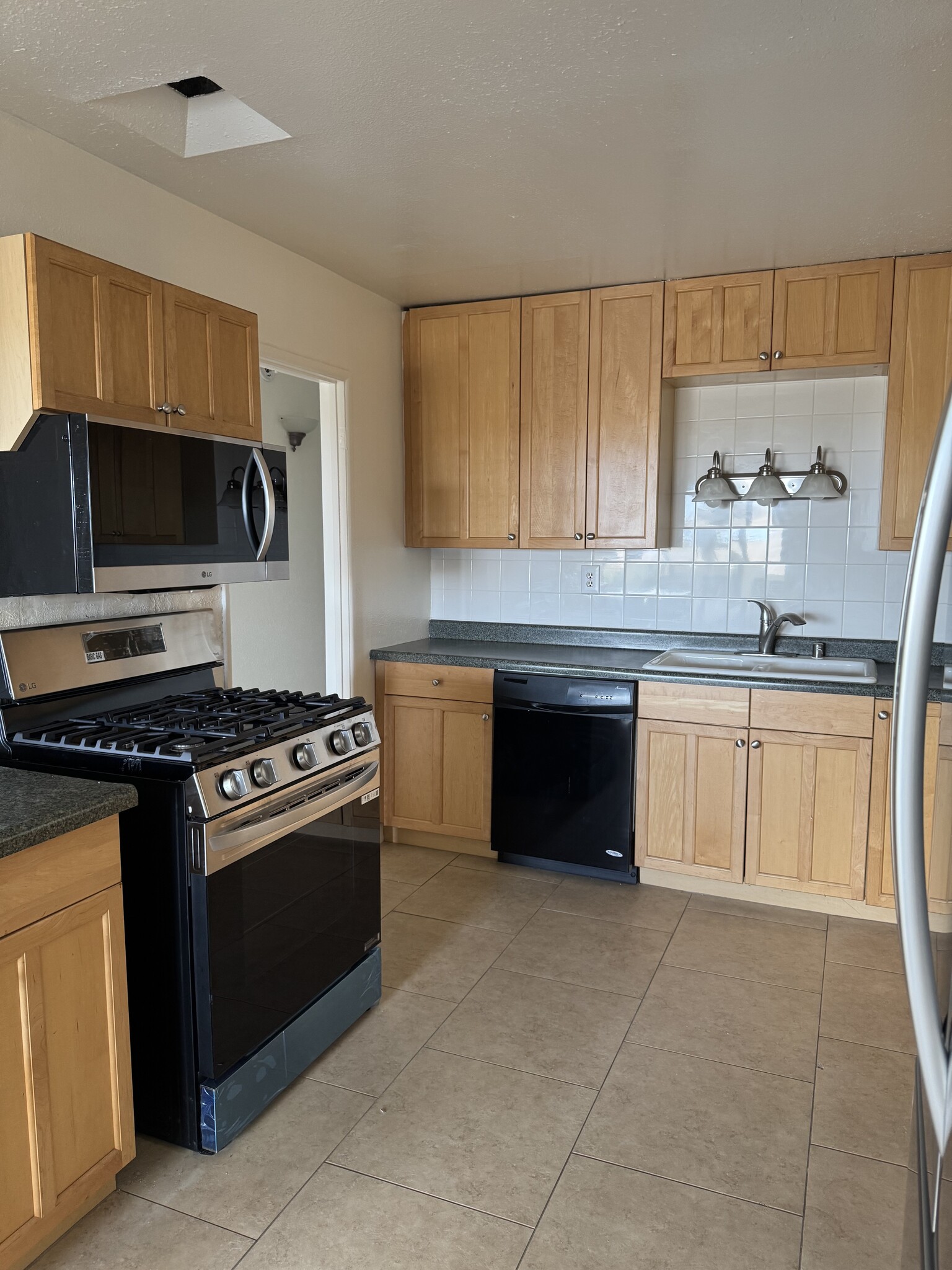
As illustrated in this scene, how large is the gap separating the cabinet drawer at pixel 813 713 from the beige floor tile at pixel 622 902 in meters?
0.76

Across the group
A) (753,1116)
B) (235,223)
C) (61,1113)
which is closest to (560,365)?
(235,223)

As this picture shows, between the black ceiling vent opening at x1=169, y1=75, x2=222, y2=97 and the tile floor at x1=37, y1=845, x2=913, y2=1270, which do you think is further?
the black ceiling vent opening at x1=169, y1=75, x2=222, y2=97

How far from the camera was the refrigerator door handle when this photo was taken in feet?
2.31

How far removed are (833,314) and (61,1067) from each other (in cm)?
327

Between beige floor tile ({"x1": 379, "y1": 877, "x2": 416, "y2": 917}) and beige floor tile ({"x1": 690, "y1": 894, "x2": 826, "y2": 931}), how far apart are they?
1.09m

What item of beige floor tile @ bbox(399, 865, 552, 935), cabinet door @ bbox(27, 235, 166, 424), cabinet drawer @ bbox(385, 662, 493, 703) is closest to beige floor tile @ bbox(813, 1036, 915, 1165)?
beige floor tile @ bbox(399, 865, 552, 935)

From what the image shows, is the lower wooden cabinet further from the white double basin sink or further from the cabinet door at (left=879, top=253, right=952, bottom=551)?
the cabinet door at (left=879, top=253, right=952, bottom=551)

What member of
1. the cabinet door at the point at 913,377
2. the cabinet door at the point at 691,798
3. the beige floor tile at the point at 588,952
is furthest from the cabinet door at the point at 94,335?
the cabinet door at the point at 913,377

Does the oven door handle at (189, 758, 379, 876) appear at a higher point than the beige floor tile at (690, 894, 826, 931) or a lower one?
higher

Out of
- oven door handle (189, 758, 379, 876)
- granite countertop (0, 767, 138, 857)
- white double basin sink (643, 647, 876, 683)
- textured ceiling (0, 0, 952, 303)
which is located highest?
textured ceiling (0, 0, 952, 303)

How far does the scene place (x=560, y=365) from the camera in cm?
369

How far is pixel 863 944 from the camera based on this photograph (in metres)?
3.05

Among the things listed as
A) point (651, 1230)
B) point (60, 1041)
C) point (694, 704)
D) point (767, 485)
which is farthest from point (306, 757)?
point (767, 485)

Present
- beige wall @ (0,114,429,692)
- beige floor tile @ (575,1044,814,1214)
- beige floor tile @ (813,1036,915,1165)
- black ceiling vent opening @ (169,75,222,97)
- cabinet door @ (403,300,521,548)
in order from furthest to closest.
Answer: cabinet door @ (403,300,521,548)
beige wall @ (0,114,429,692)
black ceiling vent opening @ (169,75,222,97)
beige floor tile @ (813,1036,915,1165)
beige floor tile @ (575,1044,814,1214)
